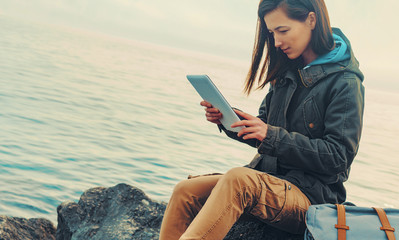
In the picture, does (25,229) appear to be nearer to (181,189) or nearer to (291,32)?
(181,189)

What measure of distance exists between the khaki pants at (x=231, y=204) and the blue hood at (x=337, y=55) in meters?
0.68

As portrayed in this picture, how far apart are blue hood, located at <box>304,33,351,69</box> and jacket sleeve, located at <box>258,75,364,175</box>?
188mm

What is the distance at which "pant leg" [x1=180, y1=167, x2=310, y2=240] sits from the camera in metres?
2.25

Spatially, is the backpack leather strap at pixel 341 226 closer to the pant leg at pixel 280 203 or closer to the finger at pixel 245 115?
the pant leg at pixel 280 203

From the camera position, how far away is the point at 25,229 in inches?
156

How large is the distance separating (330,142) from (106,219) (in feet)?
6.15

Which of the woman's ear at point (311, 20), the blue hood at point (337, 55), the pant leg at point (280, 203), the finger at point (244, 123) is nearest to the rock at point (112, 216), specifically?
the pant leg at point (280, 203)

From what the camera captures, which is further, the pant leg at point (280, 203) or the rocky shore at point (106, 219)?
the rocky shore at point (106, 219)

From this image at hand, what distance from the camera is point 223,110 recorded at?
2.62 meters

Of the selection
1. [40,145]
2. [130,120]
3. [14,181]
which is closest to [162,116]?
[130,120]

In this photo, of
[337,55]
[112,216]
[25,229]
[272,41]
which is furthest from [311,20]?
[25,229]

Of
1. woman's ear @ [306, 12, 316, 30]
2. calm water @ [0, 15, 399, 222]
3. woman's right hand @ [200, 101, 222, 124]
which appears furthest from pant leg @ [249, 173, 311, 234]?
calm water @ [0, 15, 399, 222]

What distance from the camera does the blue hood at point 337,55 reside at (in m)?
2.59

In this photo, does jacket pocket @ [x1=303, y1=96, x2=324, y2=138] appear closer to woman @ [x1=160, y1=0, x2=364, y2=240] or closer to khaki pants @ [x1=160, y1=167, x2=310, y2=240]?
woman @ [x1=160, y1=0, x2=364, y2=240]
